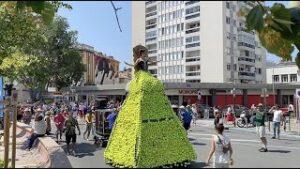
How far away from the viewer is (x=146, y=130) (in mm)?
9203

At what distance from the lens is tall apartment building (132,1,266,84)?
85.6 meters

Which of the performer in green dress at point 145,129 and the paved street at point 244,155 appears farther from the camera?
the performer in green dress at point 145,129

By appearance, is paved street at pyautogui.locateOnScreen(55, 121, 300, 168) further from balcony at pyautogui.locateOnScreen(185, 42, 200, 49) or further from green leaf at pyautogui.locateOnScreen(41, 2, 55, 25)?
balcony at pyautogui.locateOnScreen(185, 42, 200, 49)

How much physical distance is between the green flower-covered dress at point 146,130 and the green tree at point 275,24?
5.32m

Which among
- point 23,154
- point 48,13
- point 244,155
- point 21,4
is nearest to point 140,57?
point 244,155

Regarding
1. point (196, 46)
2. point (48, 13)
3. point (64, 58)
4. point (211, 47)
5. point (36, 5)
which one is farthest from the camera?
point (196, 46)

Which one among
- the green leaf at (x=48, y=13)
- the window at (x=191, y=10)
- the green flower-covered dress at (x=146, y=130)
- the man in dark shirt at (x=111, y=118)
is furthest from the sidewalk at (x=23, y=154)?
the window at (x=191, y=10)

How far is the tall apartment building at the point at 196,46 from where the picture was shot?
8556 centimetres

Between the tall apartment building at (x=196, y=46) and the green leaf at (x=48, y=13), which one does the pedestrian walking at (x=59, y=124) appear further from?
the tall apartment building at (x=196, y=46)

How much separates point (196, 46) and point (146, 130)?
8328 centimetres

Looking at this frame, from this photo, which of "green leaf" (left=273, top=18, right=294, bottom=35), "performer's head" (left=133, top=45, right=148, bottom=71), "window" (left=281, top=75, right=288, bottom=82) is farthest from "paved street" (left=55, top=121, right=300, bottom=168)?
"window" (left=281, top=75, right=288, bottom=82)

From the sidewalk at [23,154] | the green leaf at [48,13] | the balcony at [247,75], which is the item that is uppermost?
the balcony at [247,75]

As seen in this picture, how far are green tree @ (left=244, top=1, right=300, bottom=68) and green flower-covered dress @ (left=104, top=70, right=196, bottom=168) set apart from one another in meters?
5.32

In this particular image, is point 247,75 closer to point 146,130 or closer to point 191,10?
point 191,10
